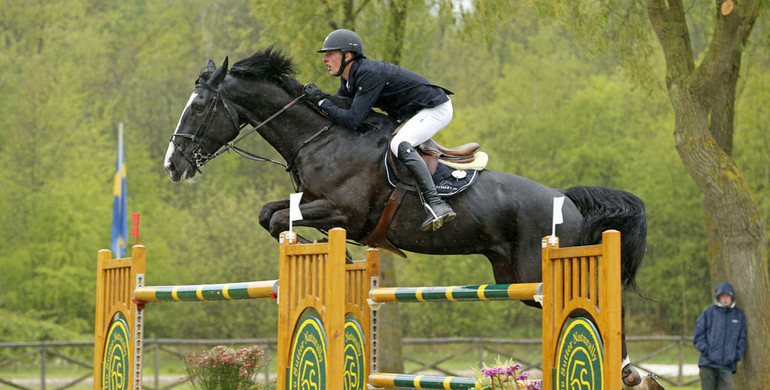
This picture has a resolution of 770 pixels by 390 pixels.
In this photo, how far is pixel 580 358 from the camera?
4.08 metres

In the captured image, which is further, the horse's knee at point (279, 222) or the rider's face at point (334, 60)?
the rider's face at point (334, 60)

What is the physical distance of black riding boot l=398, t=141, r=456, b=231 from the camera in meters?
5.12

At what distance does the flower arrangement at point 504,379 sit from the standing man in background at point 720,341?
5349 mm

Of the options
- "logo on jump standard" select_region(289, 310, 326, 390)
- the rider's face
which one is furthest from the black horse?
"logo on jump standard" select_region(289, 310, 326, 390)

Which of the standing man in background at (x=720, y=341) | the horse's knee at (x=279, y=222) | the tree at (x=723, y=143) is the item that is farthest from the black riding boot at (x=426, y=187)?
the tree at (x=723, y=143)

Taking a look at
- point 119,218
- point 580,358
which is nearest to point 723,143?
point 580,358

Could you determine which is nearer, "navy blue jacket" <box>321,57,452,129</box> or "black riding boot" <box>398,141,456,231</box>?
"black riding boot" <box>398,141,456,231</box>

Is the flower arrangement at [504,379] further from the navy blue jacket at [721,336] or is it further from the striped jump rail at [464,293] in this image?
the navy blue jacket at [721,336]

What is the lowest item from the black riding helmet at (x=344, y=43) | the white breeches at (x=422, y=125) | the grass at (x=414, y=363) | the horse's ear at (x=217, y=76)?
the grass at (x=414, y=363)

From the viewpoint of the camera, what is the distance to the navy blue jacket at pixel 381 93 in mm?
5273

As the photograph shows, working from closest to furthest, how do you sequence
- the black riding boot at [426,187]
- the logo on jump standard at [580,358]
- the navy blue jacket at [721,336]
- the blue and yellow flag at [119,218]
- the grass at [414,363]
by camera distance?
the logo on jump standard at [580,358] → the black riding boot at [426,187] → the navy blue jacket at [721,336] → the blue and yellow flag at [119,218] → the grass at [414,363]

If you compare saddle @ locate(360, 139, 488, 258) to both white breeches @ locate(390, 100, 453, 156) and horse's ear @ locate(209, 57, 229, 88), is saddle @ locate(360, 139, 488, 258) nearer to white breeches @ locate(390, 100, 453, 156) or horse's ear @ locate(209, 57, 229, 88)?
white breeches @ locate(390, 100, 453, 156)

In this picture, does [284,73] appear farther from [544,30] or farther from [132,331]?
[544,30]

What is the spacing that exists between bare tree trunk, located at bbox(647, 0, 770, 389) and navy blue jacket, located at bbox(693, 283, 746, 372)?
1.07 feet
